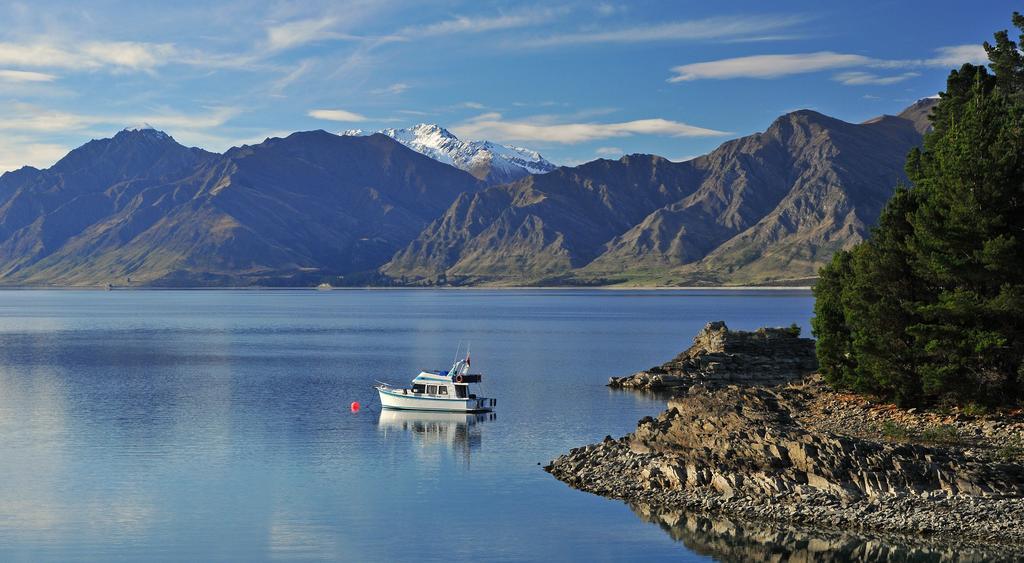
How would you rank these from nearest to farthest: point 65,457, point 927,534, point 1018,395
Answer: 1. point 927,534
2. point 1018,395
3. point 65,457

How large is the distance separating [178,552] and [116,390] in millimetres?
64352

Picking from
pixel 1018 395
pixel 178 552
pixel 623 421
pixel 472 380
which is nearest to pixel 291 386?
pixel 472 380

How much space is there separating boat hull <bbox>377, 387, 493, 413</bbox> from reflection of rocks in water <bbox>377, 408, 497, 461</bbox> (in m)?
0.44

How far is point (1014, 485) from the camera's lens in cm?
4403

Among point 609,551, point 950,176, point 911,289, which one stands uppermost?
point 950,176

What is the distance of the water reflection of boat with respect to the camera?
2886 inches

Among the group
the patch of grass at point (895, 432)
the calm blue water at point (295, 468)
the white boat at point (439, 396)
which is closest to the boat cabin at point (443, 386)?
the white boat at point (439, 396)

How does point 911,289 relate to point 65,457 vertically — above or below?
above

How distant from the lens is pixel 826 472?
45.9 metres

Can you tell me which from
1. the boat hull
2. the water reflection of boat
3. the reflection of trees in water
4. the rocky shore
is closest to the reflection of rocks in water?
the water reflection of boat

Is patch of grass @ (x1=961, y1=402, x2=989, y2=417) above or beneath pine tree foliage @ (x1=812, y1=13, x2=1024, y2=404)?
beneath

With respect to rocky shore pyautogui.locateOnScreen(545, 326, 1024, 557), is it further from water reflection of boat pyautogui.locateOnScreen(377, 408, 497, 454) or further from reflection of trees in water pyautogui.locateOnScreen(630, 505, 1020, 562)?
water reflection of boat pyautogui.locateOnScreen(377, 408, 497, 454)

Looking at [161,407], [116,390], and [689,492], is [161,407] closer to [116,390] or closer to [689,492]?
[116,390]

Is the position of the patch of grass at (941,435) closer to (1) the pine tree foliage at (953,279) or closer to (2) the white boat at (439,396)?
(1) the pine tree foliage at (953,279)
